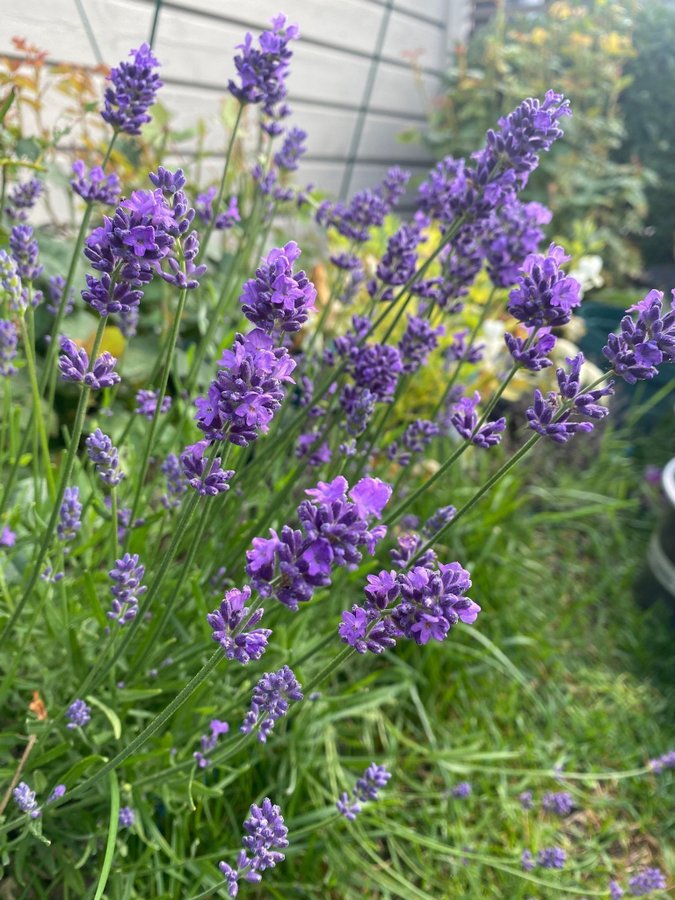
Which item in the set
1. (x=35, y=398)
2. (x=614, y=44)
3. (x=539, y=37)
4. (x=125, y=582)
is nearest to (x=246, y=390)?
(x=125, y=582)

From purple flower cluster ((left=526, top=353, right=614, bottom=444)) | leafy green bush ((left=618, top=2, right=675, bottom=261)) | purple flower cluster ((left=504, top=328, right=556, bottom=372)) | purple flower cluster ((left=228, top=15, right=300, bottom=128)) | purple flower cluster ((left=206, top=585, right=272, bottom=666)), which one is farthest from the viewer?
leafy green bush ((left=618, top=2, right=675, bottom=261))

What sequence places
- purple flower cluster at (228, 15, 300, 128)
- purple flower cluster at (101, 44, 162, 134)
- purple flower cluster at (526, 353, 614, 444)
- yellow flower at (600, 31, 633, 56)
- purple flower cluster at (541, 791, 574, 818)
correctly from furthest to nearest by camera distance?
yellow flower at (600, 31, 633, 56) → purple flower cluster at (541, 791, 574, 818) → purple flower cluster at (228, 15, 300, 128) → purple flower cluster at (101, 44, 162, 134) → purple flower cluster at (526, 353, 614, 444)

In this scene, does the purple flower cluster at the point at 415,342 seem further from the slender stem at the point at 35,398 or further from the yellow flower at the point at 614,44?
the yellow flower at the point at 614,44

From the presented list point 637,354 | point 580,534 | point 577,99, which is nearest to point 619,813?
point 580,534

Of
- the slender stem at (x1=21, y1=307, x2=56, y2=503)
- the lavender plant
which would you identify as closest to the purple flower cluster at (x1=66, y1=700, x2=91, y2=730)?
the lavender plant

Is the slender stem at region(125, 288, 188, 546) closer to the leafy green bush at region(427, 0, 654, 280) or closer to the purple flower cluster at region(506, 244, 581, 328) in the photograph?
the purple flower cluster at region(506, 244, 581, 328)

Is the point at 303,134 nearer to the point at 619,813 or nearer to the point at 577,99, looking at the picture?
the point at 619,813
